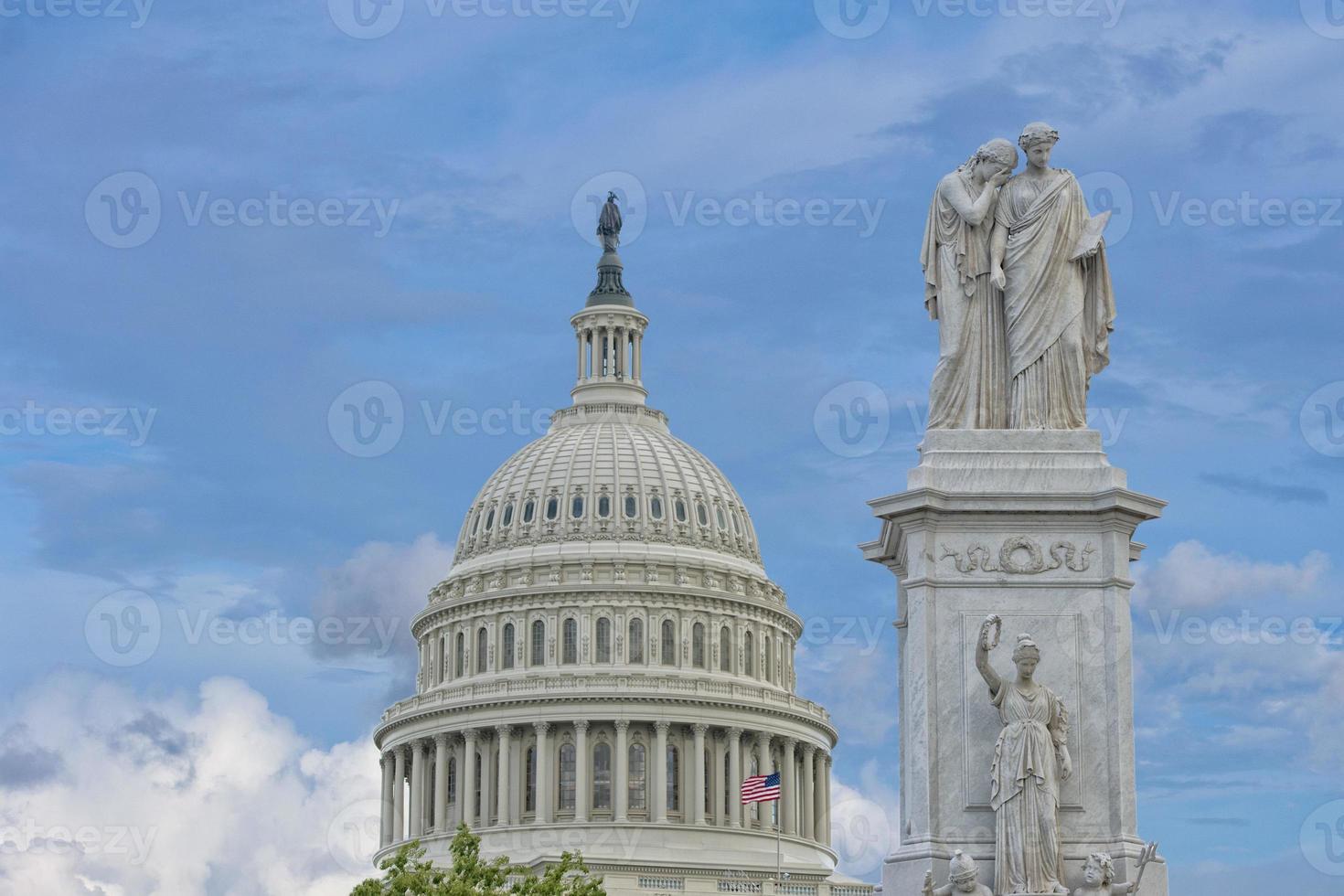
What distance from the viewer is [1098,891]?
2181 cm

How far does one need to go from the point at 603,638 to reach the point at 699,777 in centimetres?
1172

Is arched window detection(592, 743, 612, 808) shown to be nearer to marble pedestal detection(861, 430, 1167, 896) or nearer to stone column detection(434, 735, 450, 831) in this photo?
stone column detection(434, 735, 450, 831)

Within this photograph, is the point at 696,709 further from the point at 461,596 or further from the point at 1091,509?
the point at 1091,509

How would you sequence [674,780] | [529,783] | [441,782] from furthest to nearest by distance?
[441,782] → [529,783] → [674,780]

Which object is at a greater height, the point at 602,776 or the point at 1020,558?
the point at 602,776

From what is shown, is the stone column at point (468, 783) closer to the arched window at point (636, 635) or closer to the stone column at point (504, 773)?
the stone column at point (504, 773)

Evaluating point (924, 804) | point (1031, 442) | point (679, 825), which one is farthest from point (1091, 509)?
point (679, 825)

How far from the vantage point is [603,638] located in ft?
556

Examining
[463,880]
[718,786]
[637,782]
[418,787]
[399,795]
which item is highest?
[399,795]

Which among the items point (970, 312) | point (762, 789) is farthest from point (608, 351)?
point (970, 312)

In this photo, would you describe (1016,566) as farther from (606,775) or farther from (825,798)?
(825,798)

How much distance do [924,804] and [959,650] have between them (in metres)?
1.38

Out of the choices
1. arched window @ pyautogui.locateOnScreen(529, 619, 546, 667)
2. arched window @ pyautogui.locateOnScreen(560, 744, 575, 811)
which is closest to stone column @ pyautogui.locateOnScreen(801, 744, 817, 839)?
arched window @ pyautogui.locateOnScreen(560, 744, 575, 811)

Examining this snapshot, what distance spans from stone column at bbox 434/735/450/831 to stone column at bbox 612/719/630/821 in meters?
12.1
